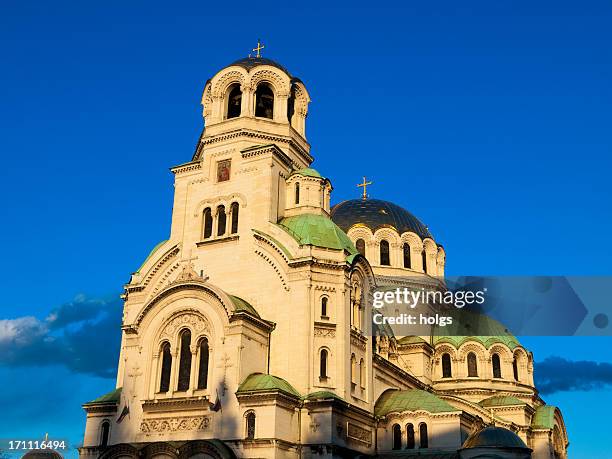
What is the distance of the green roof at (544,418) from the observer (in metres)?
45.8

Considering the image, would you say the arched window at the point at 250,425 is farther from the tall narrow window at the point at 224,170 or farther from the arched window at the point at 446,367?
the arched window at the point at 446,367

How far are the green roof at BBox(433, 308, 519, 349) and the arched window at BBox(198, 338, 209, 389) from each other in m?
20.8

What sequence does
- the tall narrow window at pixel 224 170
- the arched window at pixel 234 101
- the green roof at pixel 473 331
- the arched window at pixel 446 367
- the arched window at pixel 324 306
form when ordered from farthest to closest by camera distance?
the green roof at pixel 473 331
the arched window at pixel 446 367
the arched window at pixel 234 101
the tall narrow window at pixel 224 170
the arched window at pixel 324 306

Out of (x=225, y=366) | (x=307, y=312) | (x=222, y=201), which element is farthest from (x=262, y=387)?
(x=222, y=201)

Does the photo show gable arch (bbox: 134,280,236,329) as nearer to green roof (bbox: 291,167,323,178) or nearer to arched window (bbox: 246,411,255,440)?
arched window (bbox: 246,411,255,440)

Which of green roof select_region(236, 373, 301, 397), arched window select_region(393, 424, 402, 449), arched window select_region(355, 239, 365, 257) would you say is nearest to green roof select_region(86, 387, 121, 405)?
green roof select_region(236, 373, 301, 397)

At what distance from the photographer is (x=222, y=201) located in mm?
36969

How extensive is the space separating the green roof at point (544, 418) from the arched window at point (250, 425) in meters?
22.7

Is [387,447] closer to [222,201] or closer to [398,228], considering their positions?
[222,201]

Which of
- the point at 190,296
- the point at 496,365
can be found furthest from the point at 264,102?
the point at 496,365

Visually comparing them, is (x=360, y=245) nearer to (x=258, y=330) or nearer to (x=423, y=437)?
(x=423, y=437)

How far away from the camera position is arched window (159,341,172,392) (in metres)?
33.0

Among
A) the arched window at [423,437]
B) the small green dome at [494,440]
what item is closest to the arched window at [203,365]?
A: the arched window at [423,437]

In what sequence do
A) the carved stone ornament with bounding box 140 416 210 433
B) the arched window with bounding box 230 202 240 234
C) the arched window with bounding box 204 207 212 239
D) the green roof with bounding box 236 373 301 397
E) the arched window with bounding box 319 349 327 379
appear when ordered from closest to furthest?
the green roof with bounding box 236 373 301 397, the carved stone ornament with bounding box 140 416 210 433, the arched window with bounding box 319 349 327 379, the arched window with bounding box 230 202 240 234, the arched window with bounding box 204 207 212 239
